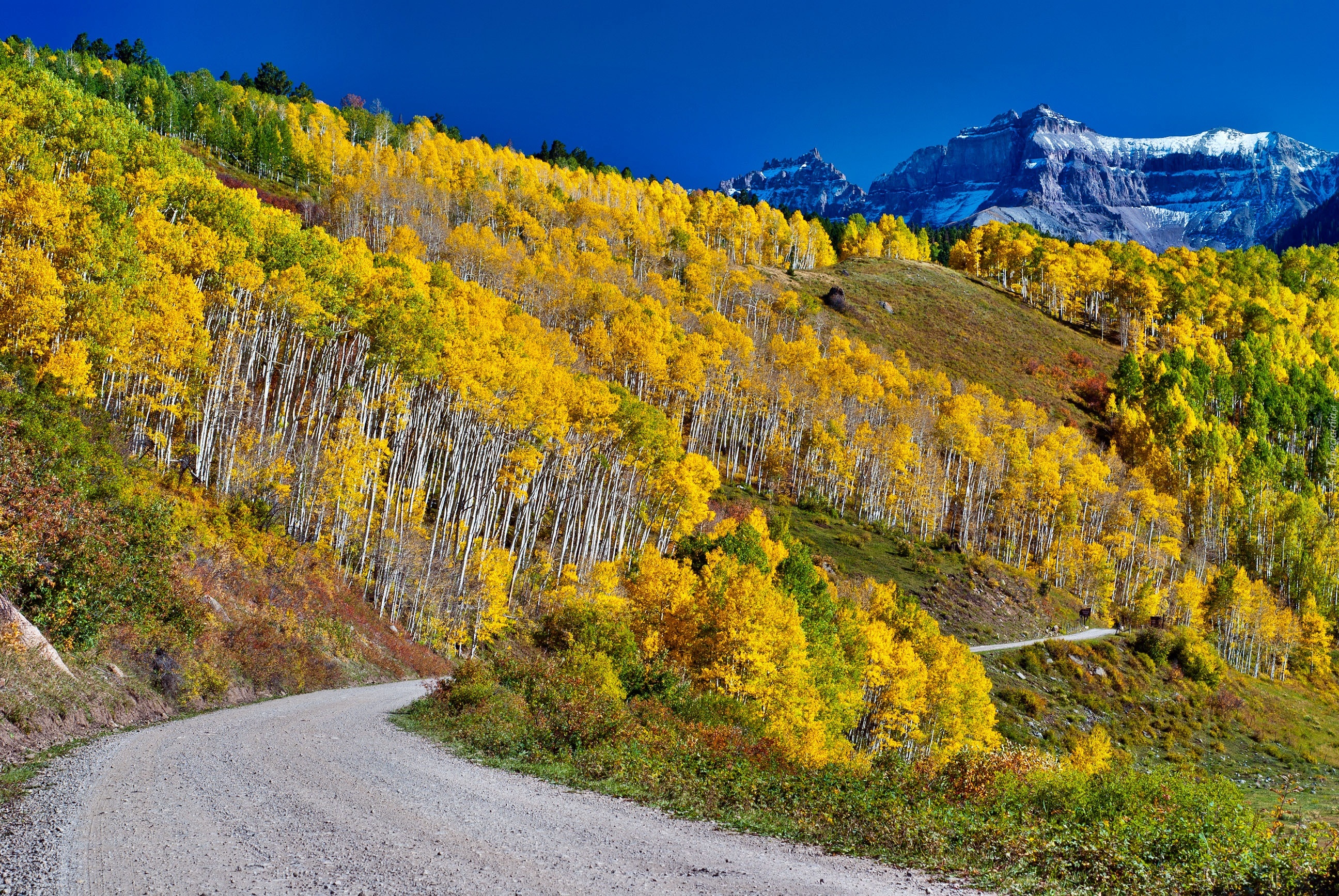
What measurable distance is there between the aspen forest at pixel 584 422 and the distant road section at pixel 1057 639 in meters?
4.51

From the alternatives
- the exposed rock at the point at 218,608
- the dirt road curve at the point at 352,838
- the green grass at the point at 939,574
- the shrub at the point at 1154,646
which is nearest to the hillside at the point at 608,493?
the exposed rock at the point at 218,608

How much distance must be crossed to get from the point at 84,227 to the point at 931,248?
174005 mm

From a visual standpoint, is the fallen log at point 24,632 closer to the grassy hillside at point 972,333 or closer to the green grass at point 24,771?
the green grass at point 24,771

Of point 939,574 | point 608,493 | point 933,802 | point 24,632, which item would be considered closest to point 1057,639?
point 939,574

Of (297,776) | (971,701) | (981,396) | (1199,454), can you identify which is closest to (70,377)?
(297,776)

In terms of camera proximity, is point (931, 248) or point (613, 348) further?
point (931, 248)

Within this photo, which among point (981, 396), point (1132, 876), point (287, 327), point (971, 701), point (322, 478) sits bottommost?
point (971, 701)

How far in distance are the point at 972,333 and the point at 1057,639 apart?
75.6m

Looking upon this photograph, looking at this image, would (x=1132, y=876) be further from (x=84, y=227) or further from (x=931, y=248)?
(x=931, y=248)

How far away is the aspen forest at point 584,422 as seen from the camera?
32844mm

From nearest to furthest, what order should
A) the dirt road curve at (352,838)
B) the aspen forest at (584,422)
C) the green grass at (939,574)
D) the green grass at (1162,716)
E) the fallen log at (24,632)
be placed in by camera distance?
the dirt road curve at (352,838)
the fallen log at (24,632)
the aspen forest at (584,422)
the green grass at (1162,716)
the green grass at (939,574)

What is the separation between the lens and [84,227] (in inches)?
1326

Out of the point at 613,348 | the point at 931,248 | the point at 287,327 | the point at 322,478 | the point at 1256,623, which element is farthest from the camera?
the point at 931,248

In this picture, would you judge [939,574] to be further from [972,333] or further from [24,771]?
[972,333]
